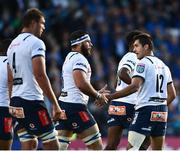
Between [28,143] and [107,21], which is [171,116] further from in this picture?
[28,143]

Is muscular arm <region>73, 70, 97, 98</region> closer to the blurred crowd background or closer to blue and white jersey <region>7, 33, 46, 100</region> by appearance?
blue and white jersey <region>7, 33, 46, 100</region>

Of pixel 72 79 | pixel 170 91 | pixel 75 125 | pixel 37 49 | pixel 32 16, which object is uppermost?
pixel 32 16

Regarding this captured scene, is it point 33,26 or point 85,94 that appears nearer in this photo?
point 33,26

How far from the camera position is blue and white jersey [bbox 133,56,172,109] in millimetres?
12125

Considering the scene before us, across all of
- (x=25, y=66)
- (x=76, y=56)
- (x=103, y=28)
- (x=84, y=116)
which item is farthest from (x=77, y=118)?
(x=103, y=28)

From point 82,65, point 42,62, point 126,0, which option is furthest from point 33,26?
point 126,0

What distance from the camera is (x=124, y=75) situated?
13164 millimetres

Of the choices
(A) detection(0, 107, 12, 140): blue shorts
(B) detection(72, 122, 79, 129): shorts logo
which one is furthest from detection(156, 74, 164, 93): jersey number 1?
(A) detection(0, 107, 12, 140): blue shorts

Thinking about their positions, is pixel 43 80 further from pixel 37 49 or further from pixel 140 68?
pixel 140 68

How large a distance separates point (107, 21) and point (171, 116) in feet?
12.9

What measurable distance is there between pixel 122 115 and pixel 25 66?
2.99 m

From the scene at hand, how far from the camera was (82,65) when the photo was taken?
42.0ft

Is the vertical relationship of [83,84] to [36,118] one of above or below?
above

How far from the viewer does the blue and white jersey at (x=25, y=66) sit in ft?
36.6
